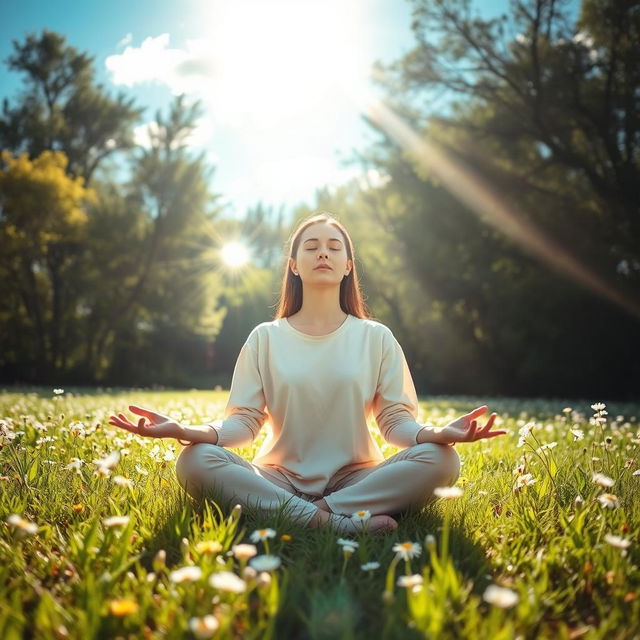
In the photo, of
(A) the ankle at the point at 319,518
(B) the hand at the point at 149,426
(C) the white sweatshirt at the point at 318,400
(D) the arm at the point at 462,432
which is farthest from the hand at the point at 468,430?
(B) the hand at the point at 149,426

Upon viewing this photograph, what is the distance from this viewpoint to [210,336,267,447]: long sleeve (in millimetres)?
3184

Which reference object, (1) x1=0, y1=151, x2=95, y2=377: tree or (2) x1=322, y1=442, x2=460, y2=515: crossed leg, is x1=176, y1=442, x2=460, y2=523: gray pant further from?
(1) x1=0, y1=151, x2=95, y2=377: tree

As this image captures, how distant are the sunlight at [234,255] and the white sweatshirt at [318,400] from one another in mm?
27337

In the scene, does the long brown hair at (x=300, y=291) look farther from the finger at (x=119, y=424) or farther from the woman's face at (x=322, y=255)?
the finger at (x=119, y=424)

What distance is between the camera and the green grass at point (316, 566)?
1.68 meters

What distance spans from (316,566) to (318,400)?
114cm

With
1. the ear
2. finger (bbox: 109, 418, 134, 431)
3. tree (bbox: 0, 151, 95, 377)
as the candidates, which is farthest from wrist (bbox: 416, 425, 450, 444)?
tree (bbox: 0, 151, 95, 377)

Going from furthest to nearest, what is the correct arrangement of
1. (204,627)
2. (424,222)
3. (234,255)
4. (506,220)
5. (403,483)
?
(234,255) → (424,222) → (506,220) → (403,483) → (204,627)

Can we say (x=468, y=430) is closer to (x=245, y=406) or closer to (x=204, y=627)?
(x=245, y=406)

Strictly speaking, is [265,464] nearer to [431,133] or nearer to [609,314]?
[431,133]

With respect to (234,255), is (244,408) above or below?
below

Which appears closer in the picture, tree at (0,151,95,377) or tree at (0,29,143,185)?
tree at (0,151,95,377)

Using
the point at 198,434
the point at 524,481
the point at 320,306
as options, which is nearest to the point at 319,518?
the point at 198,434

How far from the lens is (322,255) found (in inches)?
136
